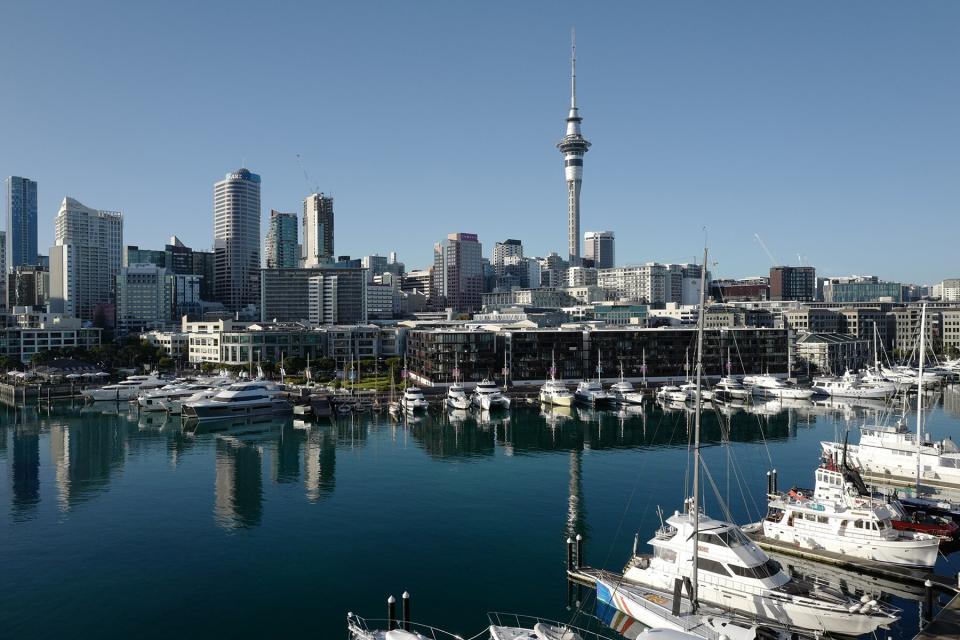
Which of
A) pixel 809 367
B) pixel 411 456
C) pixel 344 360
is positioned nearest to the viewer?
pixel 411 456

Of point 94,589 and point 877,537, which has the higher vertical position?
point 877,537

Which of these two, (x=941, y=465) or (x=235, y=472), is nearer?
(x=941, y=465)

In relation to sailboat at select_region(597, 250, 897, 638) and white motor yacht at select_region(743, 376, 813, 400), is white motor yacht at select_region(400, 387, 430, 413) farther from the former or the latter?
sailboat at select_region(597, 250, 897, 638)

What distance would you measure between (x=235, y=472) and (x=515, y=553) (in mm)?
30412

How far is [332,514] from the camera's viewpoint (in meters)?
46.1

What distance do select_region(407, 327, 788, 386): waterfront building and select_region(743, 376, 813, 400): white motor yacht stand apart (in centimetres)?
688

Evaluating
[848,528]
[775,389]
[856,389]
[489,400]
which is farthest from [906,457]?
[775,389]

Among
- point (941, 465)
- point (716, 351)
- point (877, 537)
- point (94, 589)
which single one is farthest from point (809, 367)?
point (94, 589)

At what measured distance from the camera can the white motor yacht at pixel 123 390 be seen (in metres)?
108

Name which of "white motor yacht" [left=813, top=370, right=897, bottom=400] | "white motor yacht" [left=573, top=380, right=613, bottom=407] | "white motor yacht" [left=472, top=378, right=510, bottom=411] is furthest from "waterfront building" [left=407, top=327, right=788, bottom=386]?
"white motor yacht" [left=813, top=370, right=897, bottom=400]

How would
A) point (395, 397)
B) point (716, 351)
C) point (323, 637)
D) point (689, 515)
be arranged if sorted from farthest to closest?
point (716, 351) < point (395, 397) < point (689, 515) < point (323, 637)

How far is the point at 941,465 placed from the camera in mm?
50094

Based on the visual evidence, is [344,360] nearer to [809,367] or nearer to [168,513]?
[809,367]

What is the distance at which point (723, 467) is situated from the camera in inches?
2323
